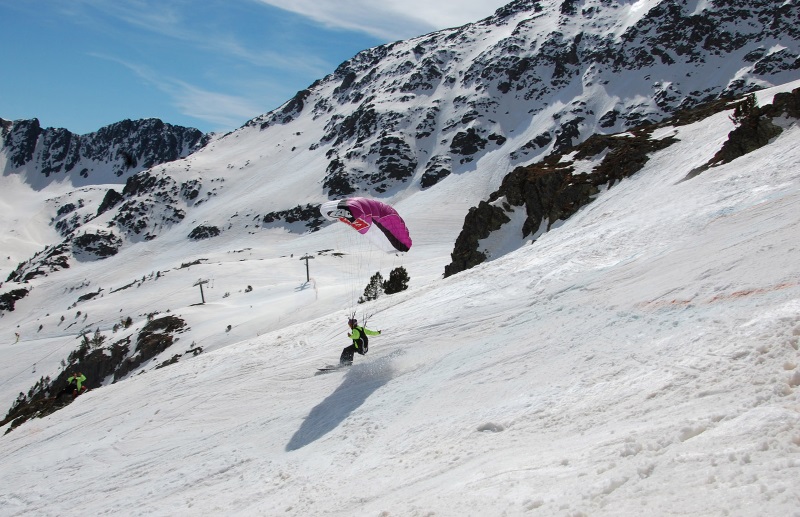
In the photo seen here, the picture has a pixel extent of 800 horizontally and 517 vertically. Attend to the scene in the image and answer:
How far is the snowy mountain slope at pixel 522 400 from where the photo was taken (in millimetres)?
6484

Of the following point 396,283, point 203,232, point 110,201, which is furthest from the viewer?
point 110,201

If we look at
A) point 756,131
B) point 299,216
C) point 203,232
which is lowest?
point 756,131

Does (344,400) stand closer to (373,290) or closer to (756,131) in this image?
(756,131)

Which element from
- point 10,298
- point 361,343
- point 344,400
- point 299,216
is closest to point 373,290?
point 361,343

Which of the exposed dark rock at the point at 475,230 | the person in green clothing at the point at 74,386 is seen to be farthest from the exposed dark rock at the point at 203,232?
the person in green clothing at the point at 74,386

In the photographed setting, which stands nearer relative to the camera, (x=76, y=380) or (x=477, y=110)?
(x=76, y=380)

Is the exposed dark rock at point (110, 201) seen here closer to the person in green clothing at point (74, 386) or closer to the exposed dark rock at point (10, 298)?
the exposed dark rock at point (10, 298)

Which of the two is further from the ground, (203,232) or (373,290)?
(203,232)

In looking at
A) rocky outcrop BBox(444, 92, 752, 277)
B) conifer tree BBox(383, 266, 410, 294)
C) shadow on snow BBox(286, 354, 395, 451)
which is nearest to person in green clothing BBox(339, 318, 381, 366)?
shadow on snow BBox(286, 354, 395, 451)

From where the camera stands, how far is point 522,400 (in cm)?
984

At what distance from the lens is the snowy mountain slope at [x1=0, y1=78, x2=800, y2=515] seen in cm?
648

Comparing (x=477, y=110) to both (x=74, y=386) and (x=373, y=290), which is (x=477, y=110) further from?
(x=74, y=386)

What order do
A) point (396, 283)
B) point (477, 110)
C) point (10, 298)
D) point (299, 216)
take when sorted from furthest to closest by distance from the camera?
point (477, 110), point (299, 216), point (10, 298), point (396, 283)

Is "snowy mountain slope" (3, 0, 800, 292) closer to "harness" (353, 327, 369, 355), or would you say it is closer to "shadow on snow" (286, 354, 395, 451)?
"harness" (353, 327, 369, 355)
